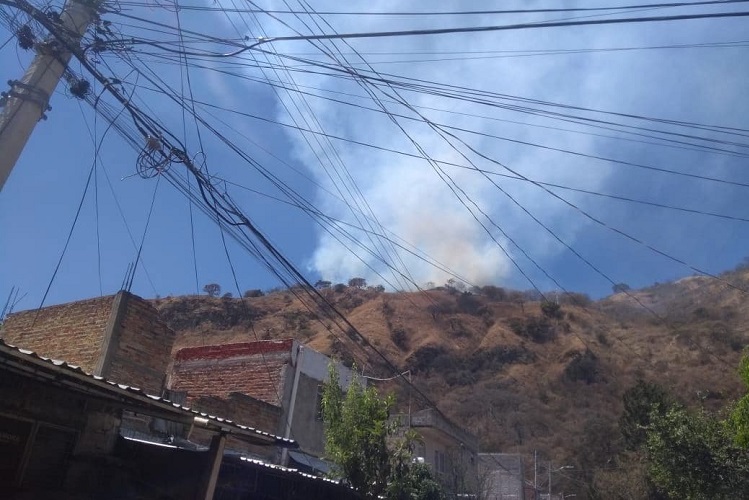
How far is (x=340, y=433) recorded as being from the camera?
13.1m

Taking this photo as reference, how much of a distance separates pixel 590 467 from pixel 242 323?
42.1 meters

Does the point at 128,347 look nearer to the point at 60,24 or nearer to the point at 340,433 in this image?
the point at 340,433

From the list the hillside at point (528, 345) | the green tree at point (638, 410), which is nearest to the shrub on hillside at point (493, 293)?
the hillside at point (528, 345)

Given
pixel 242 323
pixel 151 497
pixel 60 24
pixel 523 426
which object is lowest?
pixel 151 497

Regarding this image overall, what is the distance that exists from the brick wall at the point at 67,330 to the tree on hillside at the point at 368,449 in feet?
17.4

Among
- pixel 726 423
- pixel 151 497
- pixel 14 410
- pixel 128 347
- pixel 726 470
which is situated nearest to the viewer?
pixel 14 410

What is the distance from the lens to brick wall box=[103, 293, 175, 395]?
13.9 m

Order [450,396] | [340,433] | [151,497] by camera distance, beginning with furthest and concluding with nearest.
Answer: [450,396], [340,433], [151,497]

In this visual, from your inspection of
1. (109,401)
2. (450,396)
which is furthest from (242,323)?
(109,401)

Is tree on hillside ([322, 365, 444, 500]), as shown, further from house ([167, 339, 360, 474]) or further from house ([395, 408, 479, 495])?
house ([395, 408, 479, 495])

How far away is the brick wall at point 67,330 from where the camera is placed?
46.9ft

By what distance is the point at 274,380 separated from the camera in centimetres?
2067

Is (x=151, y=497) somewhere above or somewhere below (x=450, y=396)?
below

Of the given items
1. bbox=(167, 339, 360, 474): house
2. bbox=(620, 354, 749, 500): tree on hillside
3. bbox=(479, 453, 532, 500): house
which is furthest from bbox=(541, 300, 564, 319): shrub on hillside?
bbox=(167, 339, 360, 474): house
